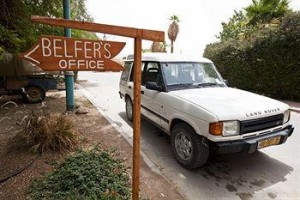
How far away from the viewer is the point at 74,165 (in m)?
3.27

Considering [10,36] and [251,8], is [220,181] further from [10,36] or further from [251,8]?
[251,8]

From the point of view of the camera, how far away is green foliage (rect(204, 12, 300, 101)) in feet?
29.3

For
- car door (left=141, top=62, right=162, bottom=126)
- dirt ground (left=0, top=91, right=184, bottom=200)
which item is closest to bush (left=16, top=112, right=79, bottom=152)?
dirt ground (left=0, top=91, right=184, bottom=200)

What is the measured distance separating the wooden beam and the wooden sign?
0.36 ft

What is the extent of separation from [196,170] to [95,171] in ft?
5.64

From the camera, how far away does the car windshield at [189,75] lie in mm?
4621

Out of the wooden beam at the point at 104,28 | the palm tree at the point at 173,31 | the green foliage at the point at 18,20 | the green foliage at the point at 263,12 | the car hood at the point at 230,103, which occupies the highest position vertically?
the palm tree at the point at 173,31

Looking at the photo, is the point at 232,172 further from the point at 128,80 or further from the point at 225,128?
the point at 128,80

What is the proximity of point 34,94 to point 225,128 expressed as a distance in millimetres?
7478

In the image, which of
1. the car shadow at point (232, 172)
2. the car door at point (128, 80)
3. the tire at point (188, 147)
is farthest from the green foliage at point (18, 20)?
the tire at point (188, 147)

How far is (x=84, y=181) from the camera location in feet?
9.81

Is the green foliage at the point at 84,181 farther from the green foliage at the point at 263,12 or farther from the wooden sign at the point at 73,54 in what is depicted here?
the green foliage at the point at 263,12

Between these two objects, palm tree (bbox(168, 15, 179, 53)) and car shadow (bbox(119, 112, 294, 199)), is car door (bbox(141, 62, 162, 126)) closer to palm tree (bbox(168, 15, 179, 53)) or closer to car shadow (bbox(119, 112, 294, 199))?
car shadow (bbox(119, 112, 294, 199))

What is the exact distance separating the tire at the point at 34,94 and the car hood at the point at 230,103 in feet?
20.3
